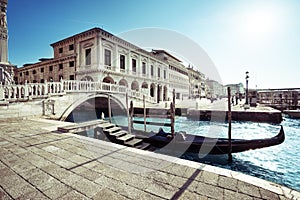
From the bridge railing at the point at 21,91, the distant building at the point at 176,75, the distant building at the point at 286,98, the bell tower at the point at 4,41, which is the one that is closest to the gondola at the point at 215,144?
the bridge railing at the point at 21,91

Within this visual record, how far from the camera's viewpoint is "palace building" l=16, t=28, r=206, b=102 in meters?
15.9

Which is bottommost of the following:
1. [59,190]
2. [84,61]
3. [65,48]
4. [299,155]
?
[299,155]

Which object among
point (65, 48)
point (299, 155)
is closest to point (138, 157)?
point (299, 155)

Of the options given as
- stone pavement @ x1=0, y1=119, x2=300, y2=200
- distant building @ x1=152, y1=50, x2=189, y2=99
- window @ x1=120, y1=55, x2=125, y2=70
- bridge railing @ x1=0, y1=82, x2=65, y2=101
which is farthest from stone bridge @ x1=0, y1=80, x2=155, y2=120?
distant building @ x1=152, y1=50, x2=189, y2=99

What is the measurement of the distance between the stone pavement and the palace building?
1347cm

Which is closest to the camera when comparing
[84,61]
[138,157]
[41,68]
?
[138,157]

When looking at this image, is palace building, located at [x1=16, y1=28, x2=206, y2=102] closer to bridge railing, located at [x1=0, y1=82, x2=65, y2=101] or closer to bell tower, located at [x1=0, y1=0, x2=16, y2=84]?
bell tower, located at [x1=0, y1=0, x2=16, y2=84]

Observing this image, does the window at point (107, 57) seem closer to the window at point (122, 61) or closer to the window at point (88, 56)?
the window at point (88, 56)

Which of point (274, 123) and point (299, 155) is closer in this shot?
point (299, 155)

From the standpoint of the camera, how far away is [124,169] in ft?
7.73

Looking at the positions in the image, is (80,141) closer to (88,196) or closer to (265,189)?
(88,196)

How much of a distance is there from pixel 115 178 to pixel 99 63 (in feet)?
49.4

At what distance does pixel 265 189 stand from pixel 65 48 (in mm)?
21883

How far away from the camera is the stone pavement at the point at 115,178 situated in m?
1.75
